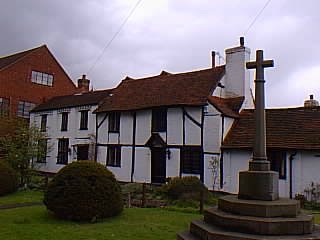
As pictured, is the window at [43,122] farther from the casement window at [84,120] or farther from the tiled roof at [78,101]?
the casement window at [84,120]

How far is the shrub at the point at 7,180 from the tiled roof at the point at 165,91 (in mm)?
8726

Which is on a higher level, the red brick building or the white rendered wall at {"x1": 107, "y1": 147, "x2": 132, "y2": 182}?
the red brick building

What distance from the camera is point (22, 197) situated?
18.8 metres

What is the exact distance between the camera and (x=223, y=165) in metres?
21.6

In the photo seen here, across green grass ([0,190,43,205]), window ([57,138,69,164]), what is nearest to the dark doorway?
window ([57,138,69,164])

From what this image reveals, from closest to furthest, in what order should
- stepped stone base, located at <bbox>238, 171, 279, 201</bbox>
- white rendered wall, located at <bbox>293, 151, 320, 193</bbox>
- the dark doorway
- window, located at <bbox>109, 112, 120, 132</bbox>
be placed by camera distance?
stepped stone base, located at <bbox>238, 171, 279, 201</bbox> < white rendered wall, located at <bbox>293, 151, 320, 193</bbox> < window, located at <bbox>109, 112, 120, 132</bbox> < the dark doorway

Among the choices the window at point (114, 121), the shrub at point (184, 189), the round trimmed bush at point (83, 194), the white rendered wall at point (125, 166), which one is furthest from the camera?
the window at point (114, 121)

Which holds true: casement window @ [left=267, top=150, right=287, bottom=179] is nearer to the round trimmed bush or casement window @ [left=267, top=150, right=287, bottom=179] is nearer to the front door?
the front door

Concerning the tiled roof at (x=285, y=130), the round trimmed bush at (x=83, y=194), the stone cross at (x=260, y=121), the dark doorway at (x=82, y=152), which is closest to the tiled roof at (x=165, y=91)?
the tiled roof at (x=285, y=130)

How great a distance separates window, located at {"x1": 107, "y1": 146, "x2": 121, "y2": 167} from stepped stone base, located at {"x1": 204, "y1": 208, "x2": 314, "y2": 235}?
19717 millimetres

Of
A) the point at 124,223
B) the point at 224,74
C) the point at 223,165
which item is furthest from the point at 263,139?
the point at 224,74

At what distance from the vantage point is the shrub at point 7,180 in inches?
774

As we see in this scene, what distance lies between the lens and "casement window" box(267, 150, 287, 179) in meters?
19.6

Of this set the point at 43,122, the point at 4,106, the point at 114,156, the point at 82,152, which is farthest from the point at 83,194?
the point at 4,106
